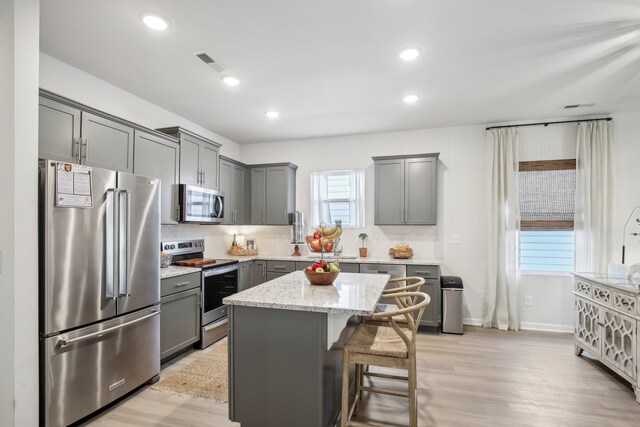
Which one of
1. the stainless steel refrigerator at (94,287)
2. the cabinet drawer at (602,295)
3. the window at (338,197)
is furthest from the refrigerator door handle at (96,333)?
the cabinet drawer at (602,295)

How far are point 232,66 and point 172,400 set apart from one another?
2.83m

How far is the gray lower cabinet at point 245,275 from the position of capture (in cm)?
436

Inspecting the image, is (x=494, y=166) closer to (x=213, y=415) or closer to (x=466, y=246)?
(x=466, y=246)

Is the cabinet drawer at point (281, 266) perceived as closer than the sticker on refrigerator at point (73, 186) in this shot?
No

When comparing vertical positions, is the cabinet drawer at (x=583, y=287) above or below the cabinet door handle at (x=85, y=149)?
below

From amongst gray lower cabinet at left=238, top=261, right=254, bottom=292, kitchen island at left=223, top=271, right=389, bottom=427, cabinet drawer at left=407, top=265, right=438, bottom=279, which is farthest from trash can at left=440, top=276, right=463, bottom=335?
gray lower cabinet at left=238, top=261, right=254, bottom=292

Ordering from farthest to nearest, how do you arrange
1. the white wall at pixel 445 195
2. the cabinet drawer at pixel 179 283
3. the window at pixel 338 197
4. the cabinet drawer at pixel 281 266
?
1. the window at pixel 338 197
2. the cabinet drawer at pixel 281 266
3. the white wall at pixel 445 195
4. the cabinet drawer at pixel 179 283

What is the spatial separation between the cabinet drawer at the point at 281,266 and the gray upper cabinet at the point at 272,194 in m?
0.67

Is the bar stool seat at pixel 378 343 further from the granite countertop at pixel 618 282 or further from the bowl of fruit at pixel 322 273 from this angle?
the granite countertop at pixel 618 282

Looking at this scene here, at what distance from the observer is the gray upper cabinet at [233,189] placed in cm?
460

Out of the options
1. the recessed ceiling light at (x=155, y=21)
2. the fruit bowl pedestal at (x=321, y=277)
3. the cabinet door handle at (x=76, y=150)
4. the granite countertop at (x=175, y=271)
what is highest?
the recessed ceiling light at (x=155, y=21)

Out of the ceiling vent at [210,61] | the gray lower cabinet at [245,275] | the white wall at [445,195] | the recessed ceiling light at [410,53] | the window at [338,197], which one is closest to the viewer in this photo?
the recessed ceiling light at [410,53]

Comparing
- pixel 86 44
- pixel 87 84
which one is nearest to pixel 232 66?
pixel 86 44

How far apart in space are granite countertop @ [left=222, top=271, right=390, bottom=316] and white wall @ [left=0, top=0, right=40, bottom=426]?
1163mm
